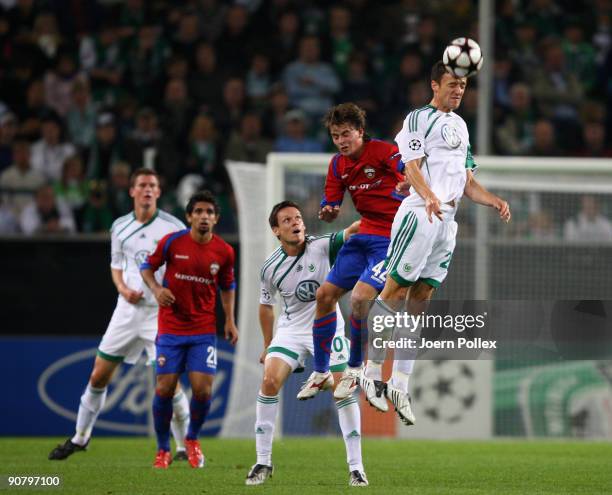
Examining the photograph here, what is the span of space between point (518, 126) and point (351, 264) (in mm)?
9059

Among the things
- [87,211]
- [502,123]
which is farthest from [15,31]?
[502,123]

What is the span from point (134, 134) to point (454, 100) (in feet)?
29.8

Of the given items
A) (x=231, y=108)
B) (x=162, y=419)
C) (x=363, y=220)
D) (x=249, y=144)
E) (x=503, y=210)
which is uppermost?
(x=231, y=108)

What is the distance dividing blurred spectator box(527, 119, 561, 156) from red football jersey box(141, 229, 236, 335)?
726cm

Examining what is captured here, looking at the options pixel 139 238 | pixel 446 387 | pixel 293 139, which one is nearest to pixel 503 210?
pixel 139 238

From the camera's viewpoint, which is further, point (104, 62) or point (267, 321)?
point (104, 62)

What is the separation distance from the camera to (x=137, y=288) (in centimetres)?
1262

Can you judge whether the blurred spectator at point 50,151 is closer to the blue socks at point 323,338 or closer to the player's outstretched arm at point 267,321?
the player's outstretched arm at point 267,321

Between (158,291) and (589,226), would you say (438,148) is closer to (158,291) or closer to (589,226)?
(158,291)

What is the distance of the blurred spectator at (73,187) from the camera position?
640 inches

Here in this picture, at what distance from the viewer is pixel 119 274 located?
12359 millimetres

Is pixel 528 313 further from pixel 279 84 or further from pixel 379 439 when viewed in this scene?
pixel 279 84

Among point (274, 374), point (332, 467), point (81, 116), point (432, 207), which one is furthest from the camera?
point (81, 116)

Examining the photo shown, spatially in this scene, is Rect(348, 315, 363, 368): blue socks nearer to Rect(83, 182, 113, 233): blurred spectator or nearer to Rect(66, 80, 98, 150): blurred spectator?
Rect(83, 182, 113, 233): blurred spectator
